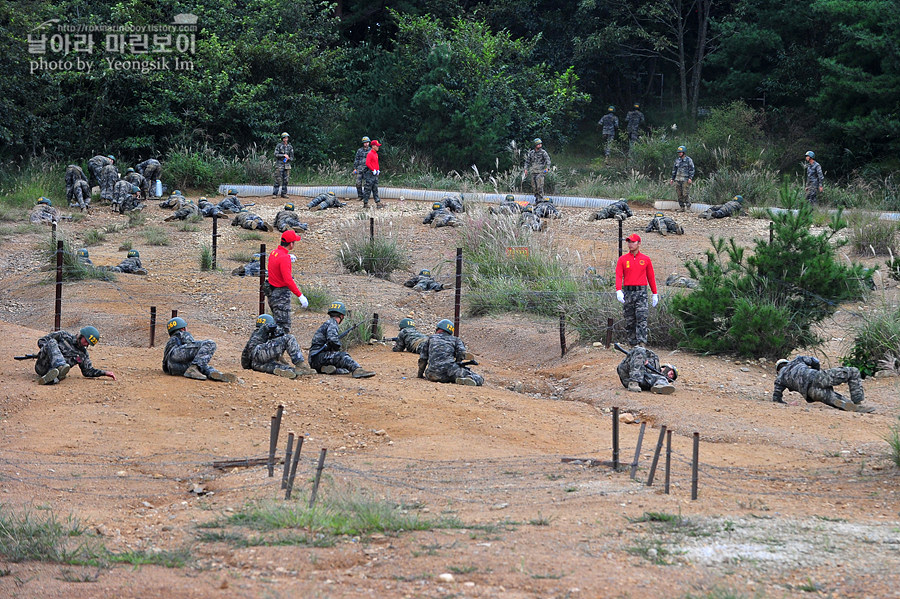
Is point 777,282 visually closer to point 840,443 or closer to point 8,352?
point 840,443

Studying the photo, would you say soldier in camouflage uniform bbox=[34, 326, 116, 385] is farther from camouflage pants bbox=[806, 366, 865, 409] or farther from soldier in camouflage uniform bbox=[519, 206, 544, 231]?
soldier in camouflage uniform bbox=[519, 206, 544, 231]

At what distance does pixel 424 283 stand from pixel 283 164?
408 inches

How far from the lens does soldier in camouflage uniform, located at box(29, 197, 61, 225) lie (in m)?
22.9

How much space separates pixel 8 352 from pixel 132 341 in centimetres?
212

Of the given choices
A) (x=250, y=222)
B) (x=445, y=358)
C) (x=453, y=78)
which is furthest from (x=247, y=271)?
(x=453, y=78)

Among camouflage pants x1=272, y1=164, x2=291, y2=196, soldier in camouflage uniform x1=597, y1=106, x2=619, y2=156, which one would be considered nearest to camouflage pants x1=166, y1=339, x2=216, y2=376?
camouflage pants x1=272, y1=164, x2=291, y2=196

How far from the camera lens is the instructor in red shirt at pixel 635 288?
1401 centimetres

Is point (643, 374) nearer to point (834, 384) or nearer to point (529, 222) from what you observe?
point (834, 384)

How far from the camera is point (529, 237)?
1842 cm

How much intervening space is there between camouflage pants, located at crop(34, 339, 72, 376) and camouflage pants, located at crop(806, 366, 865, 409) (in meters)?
8.14

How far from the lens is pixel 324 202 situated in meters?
26.4

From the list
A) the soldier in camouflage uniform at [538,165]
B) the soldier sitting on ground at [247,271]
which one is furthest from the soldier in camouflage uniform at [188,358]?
the soldier in camouflage uniform at [538,165]

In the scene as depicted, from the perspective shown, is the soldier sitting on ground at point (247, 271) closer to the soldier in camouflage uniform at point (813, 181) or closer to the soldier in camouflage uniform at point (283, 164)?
the soldier in camouflage uniform at point (283, 164)

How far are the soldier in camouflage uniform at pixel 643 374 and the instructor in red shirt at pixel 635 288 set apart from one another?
1711 millimetres
